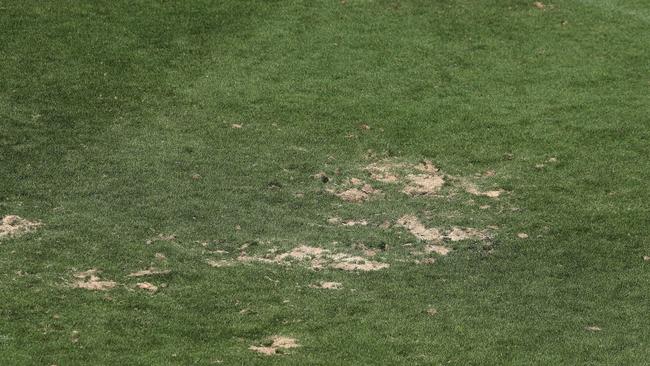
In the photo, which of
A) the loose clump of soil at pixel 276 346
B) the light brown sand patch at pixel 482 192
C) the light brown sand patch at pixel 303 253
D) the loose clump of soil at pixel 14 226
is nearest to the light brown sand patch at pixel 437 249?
the light brown sand patch at pixel 303 253

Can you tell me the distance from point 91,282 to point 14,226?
11.8ft

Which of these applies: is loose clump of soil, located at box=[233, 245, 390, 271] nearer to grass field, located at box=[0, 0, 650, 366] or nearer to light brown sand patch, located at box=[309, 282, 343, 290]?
grass field, located at box=[0, 0, 650, 366]

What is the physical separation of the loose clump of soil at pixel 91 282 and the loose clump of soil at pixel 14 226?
268 centimetres

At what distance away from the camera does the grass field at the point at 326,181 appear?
896 inches

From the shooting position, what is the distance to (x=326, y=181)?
30.7 m

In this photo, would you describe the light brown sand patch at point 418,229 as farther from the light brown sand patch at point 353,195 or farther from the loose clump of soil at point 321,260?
the loose clump of soil at point 321,260

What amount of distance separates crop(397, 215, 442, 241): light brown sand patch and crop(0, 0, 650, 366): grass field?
6 cm

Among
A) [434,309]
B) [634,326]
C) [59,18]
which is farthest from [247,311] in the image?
[59,18]

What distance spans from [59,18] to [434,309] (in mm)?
21353

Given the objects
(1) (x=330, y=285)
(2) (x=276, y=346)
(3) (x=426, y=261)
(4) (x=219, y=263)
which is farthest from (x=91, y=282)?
(3) (x=426, y=261)

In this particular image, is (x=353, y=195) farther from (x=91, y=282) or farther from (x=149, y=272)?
(x=91, y=282)

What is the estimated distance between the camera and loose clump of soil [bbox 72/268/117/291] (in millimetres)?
24141

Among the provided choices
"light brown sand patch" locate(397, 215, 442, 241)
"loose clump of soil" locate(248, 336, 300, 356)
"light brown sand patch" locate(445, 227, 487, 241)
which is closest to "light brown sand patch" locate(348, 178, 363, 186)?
"light brown sand patch" locate(397, 215, 442, 241)

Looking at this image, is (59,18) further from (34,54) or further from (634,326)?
(634,326)
